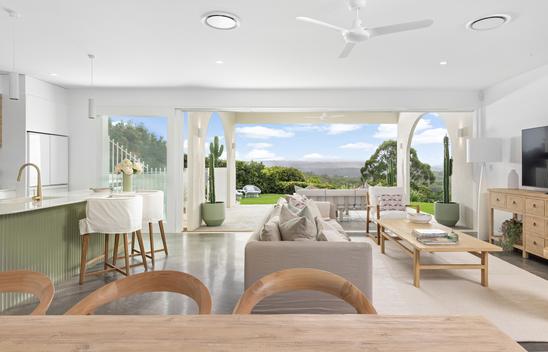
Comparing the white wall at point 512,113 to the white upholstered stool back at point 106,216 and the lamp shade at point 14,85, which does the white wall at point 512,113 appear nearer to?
the white upholstered stool back at point 106,216

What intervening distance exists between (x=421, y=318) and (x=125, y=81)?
589 cm

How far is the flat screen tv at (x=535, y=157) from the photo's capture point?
4.48 m

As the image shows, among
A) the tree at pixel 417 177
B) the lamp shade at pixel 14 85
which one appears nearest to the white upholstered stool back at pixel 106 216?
the lamp shade at pixel 14 85

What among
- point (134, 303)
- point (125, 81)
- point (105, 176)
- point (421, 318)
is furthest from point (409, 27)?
point (105, 176)

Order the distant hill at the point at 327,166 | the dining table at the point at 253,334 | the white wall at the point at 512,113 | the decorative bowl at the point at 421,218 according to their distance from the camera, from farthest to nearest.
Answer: the distant hill at the point at 327,166
the white wall at the point at 512,113
the decorative bowl at the point at 421,218
the dining table at the point at 253,334

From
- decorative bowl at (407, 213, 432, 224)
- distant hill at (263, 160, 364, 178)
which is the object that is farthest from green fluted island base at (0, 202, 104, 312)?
distant hill at (263, 160, 364, 178)

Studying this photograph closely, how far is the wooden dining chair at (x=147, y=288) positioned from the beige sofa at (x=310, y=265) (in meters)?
1.10

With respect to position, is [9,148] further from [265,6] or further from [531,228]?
[531,228]

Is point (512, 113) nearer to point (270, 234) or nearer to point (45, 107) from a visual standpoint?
point (270, 234)

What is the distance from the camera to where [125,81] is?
5695 mm

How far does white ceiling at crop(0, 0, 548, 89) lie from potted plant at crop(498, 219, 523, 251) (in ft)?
7.28

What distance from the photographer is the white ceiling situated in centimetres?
308

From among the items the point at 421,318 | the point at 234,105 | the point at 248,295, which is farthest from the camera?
the point at 234,105

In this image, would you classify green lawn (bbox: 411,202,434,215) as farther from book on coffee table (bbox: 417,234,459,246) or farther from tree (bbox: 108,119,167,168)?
tree (bbox: 108,119,167,168)
